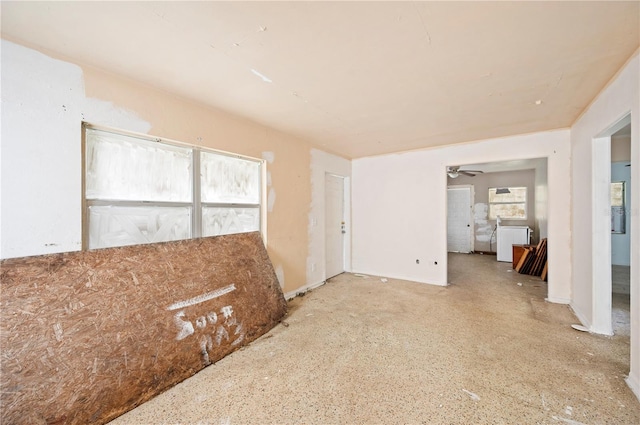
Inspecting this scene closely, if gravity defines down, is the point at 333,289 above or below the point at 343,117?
below

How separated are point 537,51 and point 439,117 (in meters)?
1.20

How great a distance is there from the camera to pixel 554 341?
7.51ft

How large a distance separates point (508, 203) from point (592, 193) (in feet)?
16.0

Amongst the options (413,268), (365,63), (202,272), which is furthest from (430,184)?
(202,272)

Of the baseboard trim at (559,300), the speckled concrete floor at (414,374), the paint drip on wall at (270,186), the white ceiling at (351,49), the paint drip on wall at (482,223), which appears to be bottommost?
the speckled concrete floor at (414,374)

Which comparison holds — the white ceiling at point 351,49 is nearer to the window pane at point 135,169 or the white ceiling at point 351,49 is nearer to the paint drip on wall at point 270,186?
the window pane at point 135,169

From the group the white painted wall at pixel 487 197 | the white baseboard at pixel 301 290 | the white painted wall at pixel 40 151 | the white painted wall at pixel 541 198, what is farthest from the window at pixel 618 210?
the white painted wall at pixel 40 151

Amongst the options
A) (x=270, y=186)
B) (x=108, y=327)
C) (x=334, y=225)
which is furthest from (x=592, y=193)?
(x=108, y=327)

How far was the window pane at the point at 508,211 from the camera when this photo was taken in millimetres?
6480

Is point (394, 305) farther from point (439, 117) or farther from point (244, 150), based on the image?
point (244, 150)

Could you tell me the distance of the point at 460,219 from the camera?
7258mm

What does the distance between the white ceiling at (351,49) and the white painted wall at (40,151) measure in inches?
7.0

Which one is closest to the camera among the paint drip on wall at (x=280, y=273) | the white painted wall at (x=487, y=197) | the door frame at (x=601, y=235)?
the door frame at (x=601, y=235)

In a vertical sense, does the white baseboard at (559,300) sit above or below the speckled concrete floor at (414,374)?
above
